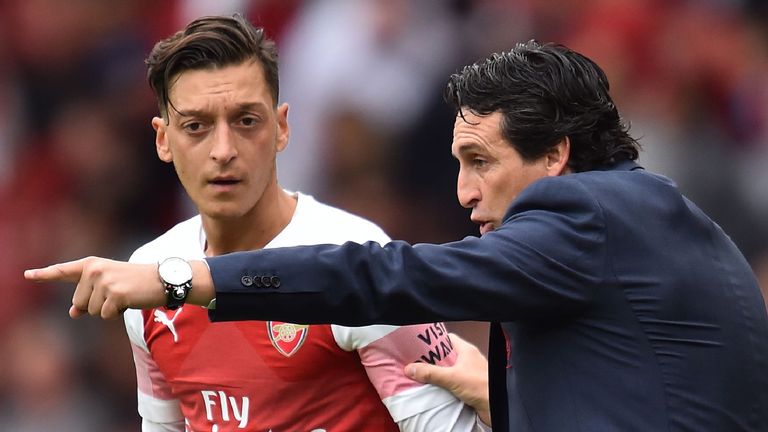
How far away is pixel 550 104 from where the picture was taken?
3.52 m

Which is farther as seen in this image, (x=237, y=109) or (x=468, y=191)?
(x=237, y=109)

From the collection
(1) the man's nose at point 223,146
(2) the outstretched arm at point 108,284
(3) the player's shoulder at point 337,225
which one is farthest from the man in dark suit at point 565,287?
(1) the man's nose at point 223,146

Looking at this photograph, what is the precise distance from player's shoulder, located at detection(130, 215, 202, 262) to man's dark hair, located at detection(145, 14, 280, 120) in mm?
438

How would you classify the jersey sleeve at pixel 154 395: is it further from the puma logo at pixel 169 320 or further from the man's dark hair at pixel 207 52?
the man's dark hair at pixel 207 52

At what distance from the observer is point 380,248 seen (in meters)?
3.05

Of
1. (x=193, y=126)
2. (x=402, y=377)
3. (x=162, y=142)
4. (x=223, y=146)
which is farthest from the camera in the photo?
(x=162, y=142)

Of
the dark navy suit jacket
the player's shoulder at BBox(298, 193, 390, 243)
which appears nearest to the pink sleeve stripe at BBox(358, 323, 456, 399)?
the player's shoulder at BBox(298, 193, 390, 243)

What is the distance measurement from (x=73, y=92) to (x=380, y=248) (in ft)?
14.2

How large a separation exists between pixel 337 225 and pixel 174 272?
1251 mm

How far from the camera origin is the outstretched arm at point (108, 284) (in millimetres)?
2852

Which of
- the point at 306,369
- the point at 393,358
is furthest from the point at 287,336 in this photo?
the point at 393,358

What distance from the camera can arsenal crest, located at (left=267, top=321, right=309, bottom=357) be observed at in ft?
13.0

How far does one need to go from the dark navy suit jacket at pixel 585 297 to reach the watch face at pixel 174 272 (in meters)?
0.07

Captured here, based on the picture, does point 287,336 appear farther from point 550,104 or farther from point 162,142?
point 550,104
